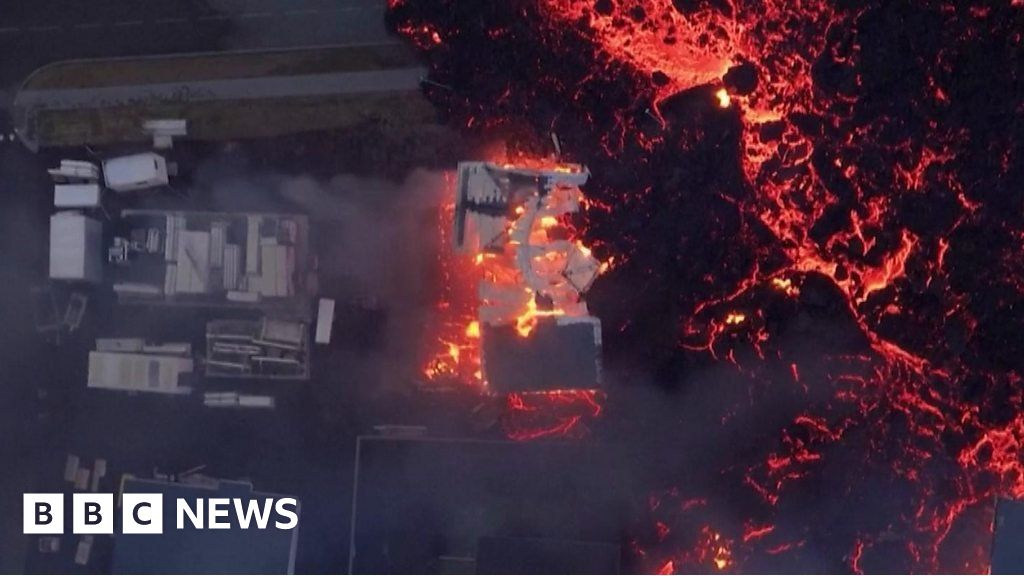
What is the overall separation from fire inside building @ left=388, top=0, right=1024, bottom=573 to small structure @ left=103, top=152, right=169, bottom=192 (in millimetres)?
4291

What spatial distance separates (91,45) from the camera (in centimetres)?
1295

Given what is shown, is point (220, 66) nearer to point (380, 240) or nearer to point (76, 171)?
point (76, 171)

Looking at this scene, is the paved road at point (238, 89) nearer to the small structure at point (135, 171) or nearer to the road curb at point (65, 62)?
the road curb at point (65, 62)

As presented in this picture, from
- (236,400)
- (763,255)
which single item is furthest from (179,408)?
(763,255)

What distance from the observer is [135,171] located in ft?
40.1

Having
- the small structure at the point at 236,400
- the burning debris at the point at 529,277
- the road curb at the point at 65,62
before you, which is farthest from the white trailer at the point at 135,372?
the burning debris at the point at 529,277

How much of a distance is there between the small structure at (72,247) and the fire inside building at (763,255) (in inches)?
212

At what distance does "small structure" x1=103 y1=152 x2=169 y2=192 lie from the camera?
479 inches

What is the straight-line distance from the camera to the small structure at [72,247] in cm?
1205

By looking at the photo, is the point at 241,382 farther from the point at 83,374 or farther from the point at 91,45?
the point at 91,45

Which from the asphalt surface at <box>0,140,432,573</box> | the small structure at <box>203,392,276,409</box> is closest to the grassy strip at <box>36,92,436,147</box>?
the asphalt surface at <box>0,140,432,573</box>

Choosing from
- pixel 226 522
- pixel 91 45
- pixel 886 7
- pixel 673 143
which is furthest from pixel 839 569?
pixel 91 45

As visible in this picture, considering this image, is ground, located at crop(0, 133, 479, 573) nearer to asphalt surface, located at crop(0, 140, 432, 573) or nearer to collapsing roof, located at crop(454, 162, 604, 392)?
asphalt surface, located at crop(0, 140, 432, 573)

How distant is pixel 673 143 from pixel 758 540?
605 cm
